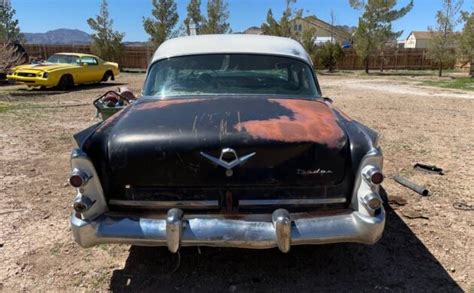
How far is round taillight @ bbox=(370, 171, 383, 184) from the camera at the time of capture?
106 inches

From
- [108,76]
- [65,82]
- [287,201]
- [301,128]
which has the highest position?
[301,128]

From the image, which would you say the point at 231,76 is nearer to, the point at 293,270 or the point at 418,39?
the point at 293,270

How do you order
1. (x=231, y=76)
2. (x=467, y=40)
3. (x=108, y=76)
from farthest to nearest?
(x=467, y=40) < (x=108, y=76) < (x=231, y=76)

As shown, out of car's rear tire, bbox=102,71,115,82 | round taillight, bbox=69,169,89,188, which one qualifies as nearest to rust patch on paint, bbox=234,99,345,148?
round taillight, bbox=69,169,89,188

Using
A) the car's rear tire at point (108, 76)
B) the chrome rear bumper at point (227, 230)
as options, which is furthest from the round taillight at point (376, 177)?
the car's rear tire at point (108, 76)

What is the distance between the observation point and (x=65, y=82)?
51.3 feet

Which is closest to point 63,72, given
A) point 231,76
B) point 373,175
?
point 231,76

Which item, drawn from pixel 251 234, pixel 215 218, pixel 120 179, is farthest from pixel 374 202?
pixel 120 179

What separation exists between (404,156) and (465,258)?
315cm

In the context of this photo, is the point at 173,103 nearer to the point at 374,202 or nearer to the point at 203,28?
the point at 374,202

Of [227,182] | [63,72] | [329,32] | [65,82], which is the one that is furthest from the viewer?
[329,32]

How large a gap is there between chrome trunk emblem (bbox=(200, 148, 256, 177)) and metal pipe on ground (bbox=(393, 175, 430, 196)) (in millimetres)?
2919

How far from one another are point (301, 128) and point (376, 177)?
23.8 inches

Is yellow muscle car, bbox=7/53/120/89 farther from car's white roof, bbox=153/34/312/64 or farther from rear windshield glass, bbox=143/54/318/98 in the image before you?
rear windshield glass, bbox=143/54/318/98
